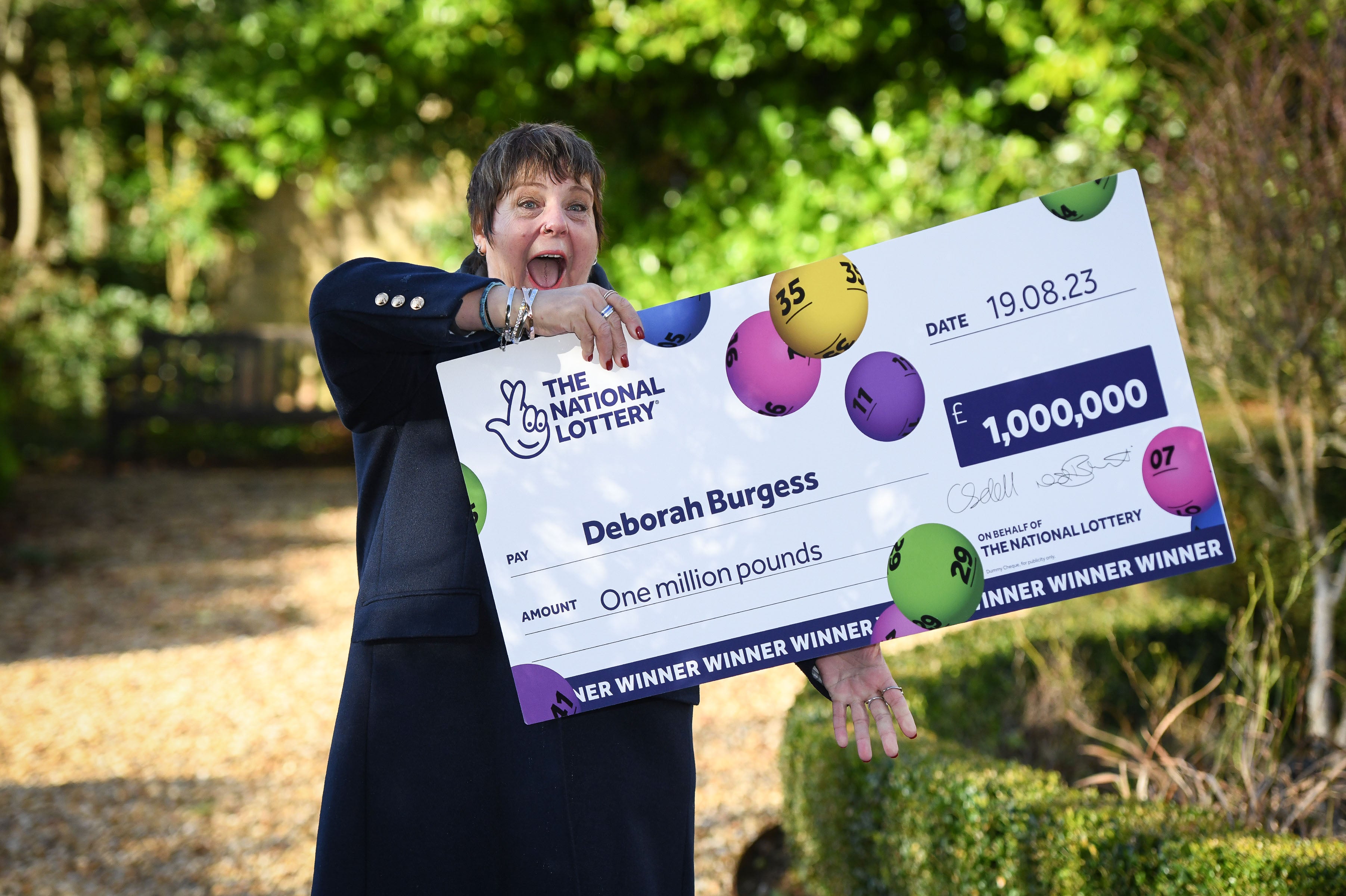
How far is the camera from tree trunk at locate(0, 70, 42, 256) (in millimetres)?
11359

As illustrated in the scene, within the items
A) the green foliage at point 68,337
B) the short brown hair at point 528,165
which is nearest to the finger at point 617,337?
the short brown hair at point 528,165

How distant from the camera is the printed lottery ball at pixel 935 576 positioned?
1708mm

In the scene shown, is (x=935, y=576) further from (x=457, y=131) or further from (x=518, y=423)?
(x=457, y=131)

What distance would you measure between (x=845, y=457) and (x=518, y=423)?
1.83ft

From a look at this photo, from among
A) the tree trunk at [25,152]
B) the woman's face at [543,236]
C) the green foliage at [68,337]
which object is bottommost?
the woman's face at [543,236]

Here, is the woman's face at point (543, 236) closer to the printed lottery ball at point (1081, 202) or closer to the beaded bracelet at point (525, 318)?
the beaded bracelet at point (525, 318)

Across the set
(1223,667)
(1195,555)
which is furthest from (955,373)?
(1223,667)

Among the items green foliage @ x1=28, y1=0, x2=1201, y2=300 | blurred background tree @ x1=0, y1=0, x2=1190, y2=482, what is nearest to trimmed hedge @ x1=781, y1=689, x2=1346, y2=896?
blurred background tree @ x1=0, y1=0, x2=1190, y2=482

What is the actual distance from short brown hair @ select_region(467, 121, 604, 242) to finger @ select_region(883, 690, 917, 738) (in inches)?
38.7

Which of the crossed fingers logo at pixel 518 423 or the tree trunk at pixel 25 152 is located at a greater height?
the tree trunk at pixel 25 152

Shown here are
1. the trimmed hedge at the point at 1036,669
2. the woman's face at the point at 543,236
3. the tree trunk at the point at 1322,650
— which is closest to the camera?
the woman's face at the point at 543,236

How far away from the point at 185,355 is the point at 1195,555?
10768 millimetres

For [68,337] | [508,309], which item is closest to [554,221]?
[508,309]
